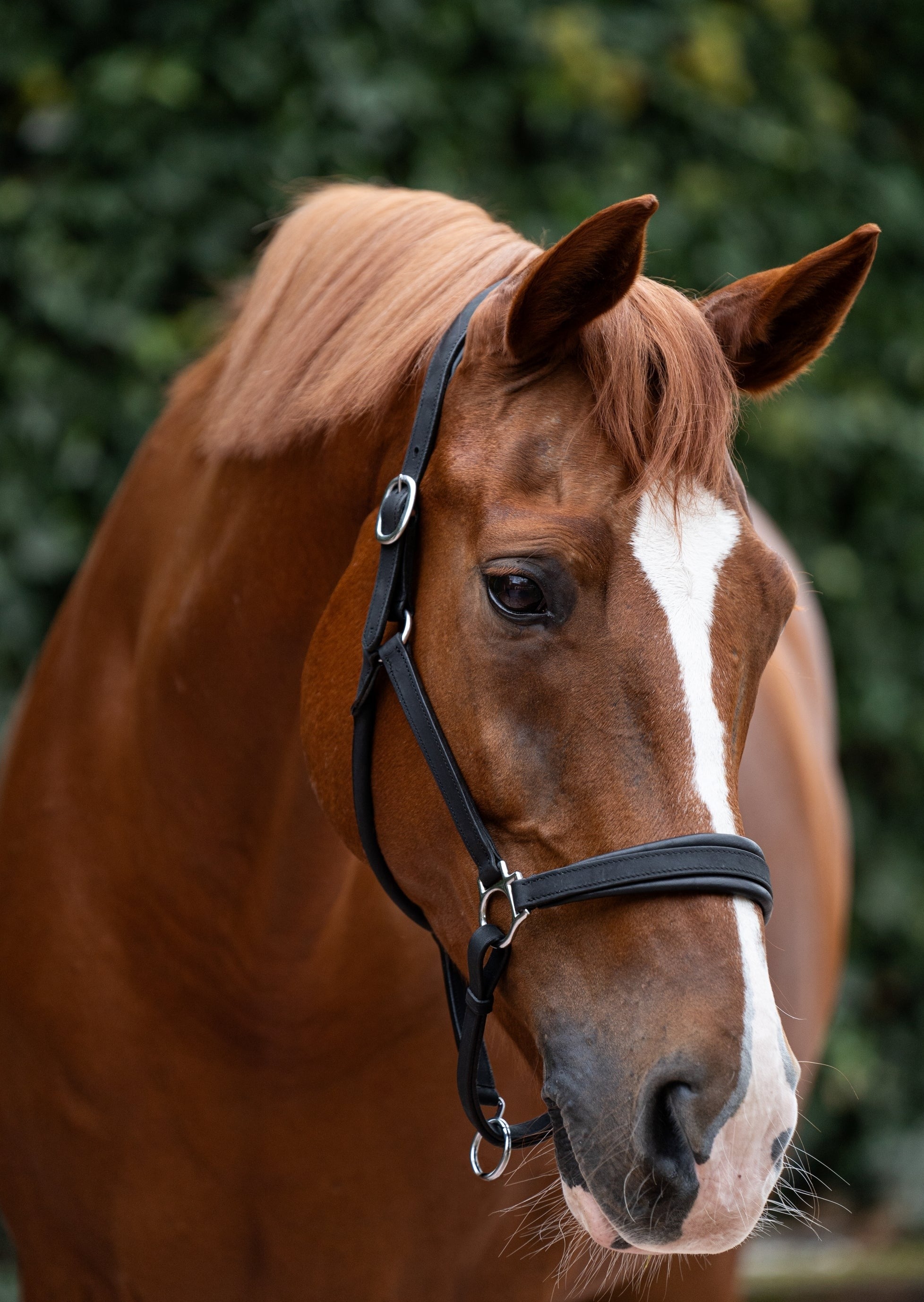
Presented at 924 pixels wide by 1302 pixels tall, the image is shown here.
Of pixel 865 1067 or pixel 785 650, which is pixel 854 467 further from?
pixel 865 1067

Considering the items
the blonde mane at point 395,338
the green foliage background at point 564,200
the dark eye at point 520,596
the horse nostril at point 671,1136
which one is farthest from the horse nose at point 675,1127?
the green foliage background at point 564,200

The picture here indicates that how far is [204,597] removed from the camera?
1.44 meters

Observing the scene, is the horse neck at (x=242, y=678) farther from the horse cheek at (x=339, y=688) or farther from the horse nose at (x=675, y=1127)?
the horse nose at (x=675, y=1127)

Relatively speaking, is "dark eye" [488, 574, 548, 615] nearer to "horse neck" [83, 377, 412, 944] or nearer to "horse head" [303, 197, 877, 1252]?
"horse head" [303, 197, 877, 1252]

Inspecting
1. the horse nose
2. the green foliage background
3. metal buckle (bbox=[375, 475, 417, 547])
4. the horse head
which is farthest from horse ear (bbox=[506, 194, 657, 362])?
the green foliage background

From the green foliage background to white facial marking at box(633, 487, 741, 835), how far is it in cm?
147

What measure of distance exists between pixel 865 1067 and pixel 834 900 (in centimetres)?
142

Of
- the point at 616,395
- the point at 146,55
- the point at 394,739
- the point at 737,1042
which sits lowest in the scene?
the point at 737,1042

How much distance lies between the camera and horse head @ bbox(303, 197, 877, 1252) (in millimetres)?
969

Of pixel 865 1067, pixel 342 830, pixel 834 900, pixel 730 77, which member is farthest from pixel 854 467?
pixel 342 830

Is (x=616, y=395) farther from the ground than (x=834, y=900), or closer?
farther from the ground

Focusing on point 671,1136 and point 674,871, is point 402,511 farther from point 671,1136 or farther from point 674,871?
point 671,1136

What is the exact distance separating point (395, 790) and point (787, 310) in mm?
660

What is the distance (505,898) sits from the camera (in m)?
1.08
